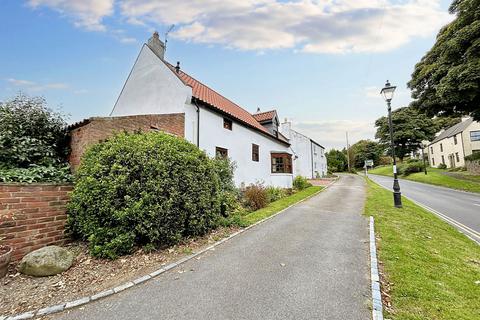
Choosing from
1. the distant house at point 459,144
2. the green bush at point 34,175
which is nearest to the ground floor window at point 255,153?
the green bush at point 34,175

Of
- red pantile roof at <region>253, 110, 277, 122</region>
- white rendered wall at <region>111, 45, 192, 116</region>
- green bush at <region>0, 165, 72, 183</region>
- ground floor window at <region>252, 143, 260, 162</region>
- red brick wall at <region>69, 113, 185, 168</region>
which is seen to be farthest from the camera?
red pantile roof at <region>253, 110, 277, 122</region>

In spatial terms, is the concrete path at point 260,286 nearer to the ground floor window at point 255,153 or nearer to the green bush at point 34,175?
the green bush at point 34,175

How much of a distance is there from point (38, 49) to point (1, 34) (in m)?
1.19

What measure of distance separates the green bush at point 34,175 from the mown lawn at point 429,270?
799 cm

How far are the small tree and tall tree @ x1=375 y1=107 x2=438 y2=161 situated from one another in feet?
186

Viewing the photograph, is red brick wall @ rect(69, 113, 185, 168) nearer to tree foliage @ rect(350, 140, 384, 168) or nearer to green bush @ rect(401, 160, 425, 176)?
green bush @ rect(401, 160, 425, 176)

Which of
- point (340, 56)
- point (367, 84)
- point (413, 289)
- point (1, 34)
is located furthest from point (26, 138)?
point (367, 84)

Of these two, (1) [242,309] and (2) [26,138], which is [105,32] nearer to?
(2) [26,138]

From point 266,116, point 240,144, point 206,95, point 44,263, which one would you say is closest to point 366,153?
point 266,116

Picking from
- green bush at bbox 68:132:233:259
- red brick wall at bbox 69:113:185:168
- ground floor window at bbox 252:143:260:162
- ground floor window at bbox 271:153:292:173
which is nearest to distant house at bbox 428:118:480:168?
ground floor window at bbox 271:153:292:173

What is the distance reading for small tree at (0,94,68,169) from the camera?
6859 mm

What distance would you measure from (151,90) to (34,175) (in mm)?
8363

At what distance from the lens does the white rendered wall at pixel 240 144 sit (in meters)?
12.0

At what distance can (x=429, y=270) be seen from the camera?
4.39 meters
